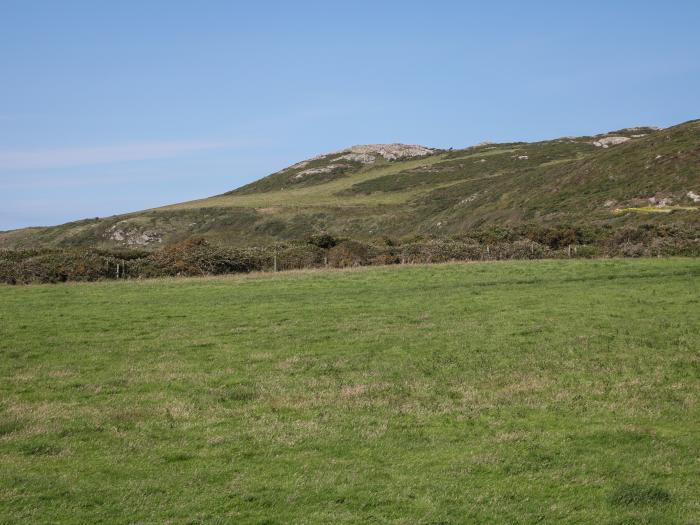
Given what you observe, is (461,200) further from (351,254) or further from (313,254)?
(313,254)

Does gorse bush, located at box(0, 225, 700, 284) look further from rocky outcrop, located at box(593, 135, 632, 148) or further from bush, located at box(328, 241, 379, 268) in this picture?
rocky outcrop, located at box(593, 135, 632, 148)

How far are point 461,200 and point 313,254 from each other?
258 ft

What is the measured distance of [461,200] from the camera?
12688 centimetres

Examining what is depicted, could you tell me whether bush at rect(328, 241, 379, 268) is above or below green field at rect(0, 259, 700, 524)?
above

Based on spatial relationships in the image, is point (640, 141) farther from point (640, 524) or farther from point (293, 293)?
point (640, 524)

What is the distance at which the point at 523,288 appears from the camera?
1323 inches

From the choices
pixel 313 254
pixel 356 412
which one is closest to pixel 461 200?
pixel 313 254

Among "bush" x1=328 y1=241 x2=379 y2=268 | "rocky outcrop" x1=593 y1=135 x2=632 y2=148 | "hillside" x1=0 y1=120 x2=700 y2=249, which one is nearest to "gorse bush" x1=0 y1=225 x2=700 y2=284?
"bush" x1=328 y1=241 x2=379 y2=268

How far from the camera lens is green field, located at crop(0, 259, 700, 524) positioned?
1026 centimetres

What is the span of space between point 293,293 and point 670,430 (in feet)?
74.9

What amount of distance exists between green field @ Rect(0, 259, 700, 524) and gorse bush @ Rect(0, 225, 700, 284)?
50.5ft

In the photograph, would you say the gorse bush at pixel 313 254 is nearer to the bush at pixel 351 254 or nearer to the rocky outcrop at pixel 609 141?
the bush at pixel 351 254

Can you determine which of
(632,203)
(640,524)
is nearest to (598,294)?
(640,524)

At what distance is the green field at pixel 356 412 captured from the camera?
33.7 ft
